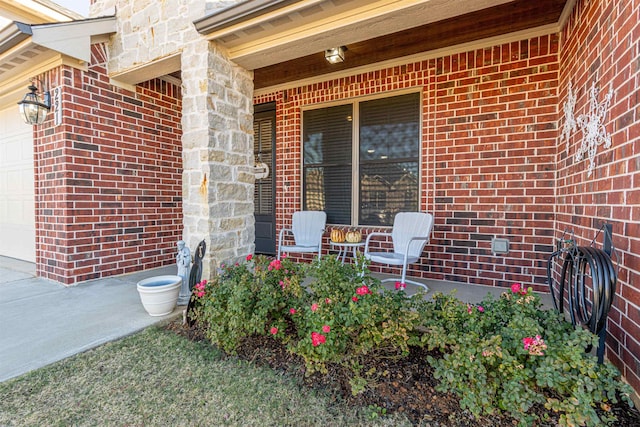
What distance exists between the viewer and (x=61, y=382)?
1.74m

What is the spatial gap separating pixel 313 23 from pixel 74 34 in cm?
251

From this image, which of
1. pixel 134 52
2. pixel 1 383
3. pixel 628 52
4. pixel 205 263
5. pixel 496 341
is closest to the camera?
pixel 496 341

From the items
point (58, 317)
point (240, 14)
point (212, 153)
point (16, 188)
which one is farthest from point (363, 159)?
point (16, 188)

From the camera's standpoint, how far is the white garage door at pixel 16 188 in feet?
13.4

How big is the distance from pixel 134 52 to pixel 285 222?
267cm

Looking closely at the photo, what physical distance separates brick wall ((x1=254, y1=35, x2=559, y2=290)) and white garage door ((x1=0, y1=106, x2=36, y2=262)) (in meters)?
4.71

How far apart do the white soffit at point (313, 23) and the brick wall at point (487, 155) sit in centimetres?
119

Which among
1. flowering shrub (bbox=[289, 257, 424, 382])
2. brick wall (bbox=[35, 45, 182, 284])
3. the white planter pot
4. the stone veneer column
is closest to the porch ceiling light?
the stone veneer column

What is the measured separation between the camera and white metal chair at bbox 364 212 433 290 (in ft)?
9.98

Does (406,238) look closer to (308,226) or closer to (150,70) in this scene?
(308,226)

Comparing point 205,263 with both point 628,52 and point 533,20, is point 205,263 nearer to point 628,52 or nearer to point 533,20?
point 628,52

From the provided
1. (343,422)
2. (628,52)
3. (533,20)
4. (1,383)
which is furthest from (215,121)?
(533,20)

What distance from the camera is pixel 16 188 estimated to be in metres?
4.30

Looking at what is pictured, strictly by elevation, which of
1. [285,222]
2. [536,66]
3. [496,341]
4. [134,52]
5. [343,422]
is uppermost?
[134,52]
